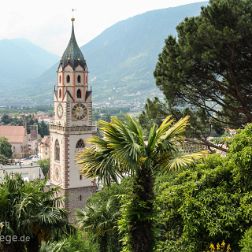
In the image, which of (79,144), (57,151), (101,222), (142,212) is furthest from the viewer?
(57,151)

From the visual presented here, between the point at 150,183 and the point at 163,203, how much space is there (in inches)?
123

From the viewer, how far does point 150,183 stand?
10125mm

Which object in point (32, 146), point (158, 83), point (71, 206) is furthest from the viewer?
point (32, 146)

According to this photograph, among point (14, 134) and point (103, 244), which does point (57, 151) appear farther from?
point (14, 134)

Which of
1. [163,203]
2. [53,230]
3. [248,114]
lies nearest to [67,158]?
[248,114]

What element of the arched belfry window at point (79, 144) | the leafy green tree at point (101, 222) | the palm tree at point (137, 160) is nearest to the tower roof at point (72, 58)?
the arched belfry window at point (79, 144)

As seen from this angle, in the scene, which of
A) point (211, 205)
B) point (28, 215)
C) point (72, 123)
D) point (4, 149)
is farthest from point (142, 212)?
point (4, 149)

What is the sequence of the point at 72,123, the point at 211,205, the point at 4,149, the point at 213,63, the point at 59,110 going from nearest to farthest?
the point at 211,205 → the point at 213,63 → the point at 72,123 → the point at 59,110 → the point at 4,149

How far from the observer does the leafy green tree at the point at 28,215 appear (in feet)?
32.1

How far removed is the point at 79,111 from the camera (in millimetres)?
35250

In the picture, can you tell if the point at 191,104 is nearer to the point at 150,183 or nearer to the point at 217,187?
the point at 217,187

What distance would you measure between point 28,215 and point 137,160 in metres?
2.41

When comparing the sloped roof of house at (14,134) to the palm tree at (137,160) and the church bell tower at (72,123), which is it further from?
the palm tree at (137,160)

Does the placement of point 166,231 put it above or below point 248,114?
below
